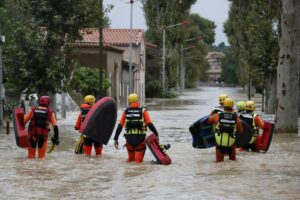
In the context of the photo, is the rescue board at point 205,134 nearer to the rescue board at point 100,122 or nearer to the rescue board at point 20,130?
the rescue board at point 100,122

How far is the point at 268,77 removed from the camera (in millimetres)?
39844

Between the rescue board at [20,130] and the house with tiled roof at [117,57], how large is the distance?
98.6 feet

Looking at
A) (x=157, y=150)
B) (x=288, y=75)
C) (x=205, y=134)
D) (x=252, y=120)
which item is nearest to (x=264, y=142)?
(x=252, y=120)

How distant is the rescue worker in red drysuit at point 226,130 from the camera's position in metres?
15.3

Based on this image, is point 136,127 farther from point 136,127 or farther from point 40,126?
point 40,126

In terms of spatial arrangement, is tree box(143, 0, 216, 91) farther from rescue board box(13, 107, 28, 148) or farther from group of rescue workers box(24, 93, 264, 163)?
group of rescue workers box(24, 93, 264, 163)

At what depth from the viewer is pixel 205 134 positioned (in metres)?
16.8

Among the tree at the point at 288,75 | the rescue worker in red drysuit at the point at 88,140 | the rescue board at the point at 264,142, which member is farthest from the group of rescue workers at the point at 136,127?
the tree at the point at 288,75

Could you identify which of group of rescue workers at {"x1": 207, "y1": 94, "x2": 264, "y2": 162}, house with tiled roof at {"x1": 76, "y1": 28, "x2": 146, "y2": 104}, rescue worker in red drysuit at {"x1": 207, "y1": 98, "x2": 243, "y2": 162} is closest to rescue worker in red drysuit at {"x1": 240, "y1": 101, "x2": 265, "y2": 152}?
group of rescue workers at {"x1": 207, "y1": 94, "x2": 264, "y2": 162}

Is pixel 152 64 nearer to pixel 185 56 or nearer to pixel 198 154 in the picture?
pixel 185 56

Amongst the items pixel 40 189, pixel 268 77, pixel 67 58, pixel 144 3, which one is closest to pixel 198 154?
pixel 40 189

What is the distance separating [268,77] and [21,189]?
1165 inches

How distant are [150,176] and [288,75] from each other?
13216 millimetres

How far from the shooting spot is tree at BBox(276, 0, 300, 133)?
2502cm
